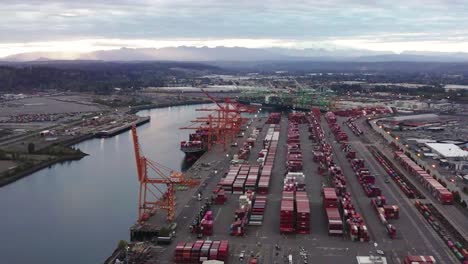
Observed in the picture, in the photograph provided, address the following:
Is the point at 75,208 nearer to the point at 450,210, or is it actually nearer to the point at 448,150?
the point at 450,210

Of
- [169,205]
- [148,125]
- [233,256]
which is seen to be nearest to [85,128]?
[148,125]

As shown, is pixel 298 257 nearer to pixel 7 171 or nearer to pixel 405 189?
pixel 405 189

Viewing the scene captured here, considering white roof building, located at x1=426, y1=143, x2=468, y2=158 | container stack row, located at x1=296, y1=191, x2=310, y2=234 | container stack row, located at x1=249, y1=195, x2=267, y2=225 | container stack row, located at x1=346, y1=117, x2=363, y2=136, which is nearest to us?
container stack row, located at x1=296, y1=191, x2=310, y2=234

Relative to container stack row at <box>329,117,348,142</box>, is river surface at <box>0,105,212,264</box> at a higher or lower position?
lower

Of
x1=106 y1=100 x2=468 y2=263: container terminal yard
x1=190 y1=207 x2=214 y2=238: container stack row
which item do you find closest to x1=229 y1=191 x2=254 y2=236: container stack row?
x1=106 y1=100 x2=468 y2=263: container terminal yard

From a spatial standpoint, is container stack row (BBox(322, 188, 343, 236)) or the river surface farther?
the river surface

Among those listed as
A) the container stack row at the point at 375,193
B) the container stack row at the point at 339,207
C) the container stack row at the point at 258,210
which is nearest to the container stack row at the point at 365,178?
the container stack row at the point at 375,193

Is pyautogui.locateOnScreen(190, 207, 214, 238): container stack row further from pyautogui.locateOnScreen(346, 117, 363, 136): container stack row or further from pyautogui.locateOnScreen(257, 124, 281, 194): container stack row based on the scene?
pyautogui.locateOnScreen(346, 117, 363, 136): container stack row
